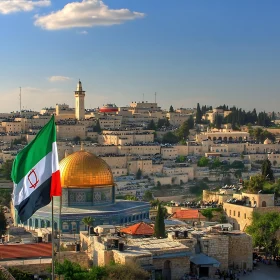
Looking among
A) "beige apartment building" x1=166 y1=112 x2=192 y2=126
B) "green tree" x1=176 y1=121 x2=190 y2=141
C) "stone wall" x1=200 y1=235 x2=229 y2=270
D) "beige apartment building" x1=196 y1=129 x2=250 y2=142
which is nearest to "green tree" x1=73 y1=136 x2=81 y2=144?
"green tree" x1=176 y1=121 x2=190 y2=141

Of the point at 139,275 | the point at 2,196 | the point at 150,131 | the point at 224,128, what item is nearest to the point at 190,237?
the point at 139,275

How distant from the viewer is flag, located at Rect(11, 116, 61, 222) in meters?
11.2

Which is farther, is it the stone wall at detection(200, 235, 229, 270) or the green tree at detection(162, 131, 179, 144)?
the green tree at detection(162, 131, 179, 144)

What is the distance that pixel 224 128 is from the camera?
271 ft

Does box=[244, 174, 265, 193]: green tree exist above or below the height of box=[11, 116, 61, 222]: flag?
below

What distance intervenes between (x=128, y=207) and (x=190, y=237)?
1080 cm

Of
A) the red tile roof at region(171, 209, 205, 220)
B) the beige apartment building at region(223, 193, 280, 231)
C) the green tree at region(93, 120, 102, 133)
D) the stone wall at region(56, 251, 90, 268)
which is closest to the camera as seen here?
the stone wall at region(56, 251, 90, 268)

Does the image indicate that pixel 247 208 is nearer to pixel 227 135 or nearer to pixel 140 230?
pixel 140 230

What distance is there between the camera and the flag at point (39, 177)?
11.2 m

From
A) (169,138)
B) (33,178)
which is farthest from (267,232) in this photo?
(169,138)

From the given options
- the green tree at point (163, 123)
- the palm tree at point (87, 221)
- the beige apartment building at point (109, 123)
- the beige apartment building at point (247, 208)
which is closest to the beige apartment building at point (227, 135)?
the green tree at point (163, 123)

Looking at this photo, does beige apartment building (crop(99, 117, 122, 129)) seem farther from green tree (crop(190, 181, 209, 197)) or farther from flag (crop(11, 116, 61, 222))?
flag (crop(11, 116, 61, 222))

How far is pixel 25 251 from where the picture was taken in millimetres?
18609

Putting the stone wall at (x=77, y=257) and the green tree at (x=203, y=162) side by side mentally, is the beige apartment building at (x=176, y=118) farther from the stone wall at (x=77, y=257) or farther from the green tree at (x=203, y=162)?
the stone wall at (x=77, y=257)
